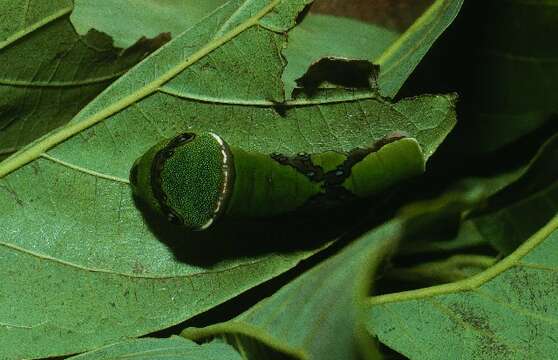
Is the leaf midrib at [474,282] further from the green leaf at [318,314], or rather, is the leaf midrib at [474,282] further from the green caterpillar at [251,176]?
the green caterpillar at [251,176]

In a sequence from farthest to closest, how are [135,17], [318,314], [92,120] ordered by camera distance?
[135,17] < [92,120] < [318,314]

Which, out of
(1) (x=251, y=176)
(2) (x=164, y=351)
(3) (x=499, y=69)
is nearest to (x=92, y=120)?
(1) (x=251, y=176)

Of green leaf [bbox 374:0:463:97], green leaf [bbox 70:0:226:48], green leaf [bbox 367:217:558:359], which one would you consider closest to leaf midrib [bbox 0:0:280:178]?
green leaf [bbox 70:0:226:48]

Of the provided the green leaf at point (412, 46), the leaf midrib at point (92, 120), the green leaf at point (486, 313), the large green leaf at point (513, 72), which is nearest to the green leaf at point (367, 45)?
the green leaf at point (412, 46)

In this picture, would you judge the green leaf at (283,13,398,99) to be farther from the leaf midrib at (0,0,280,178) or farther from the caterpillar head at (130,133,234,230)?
the caterpillar head at (130,133,234,230)

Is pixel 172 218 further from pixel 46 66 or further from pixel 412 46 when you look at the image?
pixel 412 46
